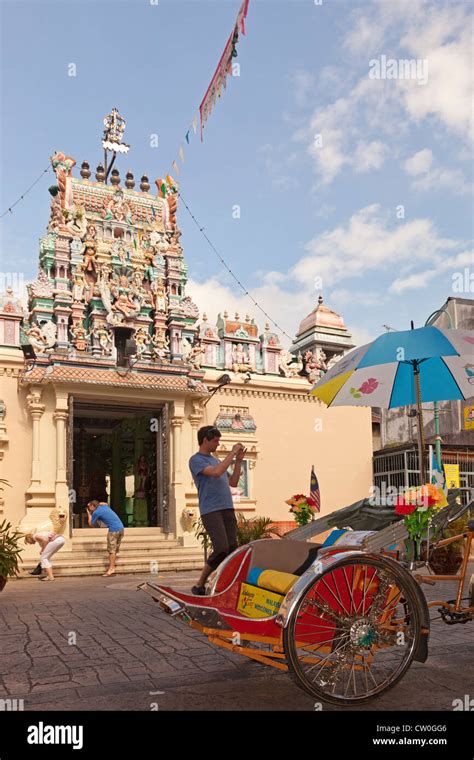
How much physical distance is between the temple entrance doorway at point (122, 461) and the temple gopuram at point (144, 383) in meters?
0.08

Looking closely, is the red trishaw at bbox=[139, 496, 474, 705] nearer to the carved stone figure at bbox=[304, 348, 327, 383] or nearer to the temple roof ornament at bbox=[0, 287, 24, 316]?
the temple roof ornament at bbox=[0, 287, 24, 316]

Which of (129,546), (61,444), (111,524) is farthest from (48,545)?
(61,444)

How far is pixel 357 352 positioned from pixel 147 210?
1206cm

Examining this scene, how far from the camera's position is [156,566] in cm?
1243

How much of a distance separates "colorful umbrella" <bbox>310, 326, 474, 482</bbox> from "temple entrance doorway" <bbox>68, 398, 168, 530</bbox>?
9.08 meters

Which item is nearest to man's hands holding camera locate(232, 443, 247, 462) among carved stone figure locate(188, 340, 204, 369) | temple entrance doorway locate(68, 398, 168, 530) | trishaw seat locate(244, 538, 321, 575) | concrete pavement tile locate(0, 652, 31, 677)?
trishaw seat locate(244, 538, 321, 575)

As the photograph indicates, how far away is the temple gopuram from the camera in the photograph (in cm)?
1326

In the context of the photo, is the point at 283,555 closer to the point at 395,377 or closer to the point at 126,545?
the point at 395,377

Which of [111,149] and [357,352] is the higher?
[111,149]

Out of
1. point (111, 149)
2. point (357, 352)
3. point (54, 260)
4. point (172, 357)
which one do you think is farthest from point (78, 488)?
point (357, 352)

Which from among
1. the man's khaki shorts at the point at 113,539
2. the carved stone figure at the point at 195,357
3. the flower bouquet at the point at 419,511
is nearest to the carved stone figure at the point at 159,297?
the carved stone figure at the point at 195,357

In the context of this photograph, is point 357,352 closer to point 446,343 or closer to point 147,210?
point 446,343
